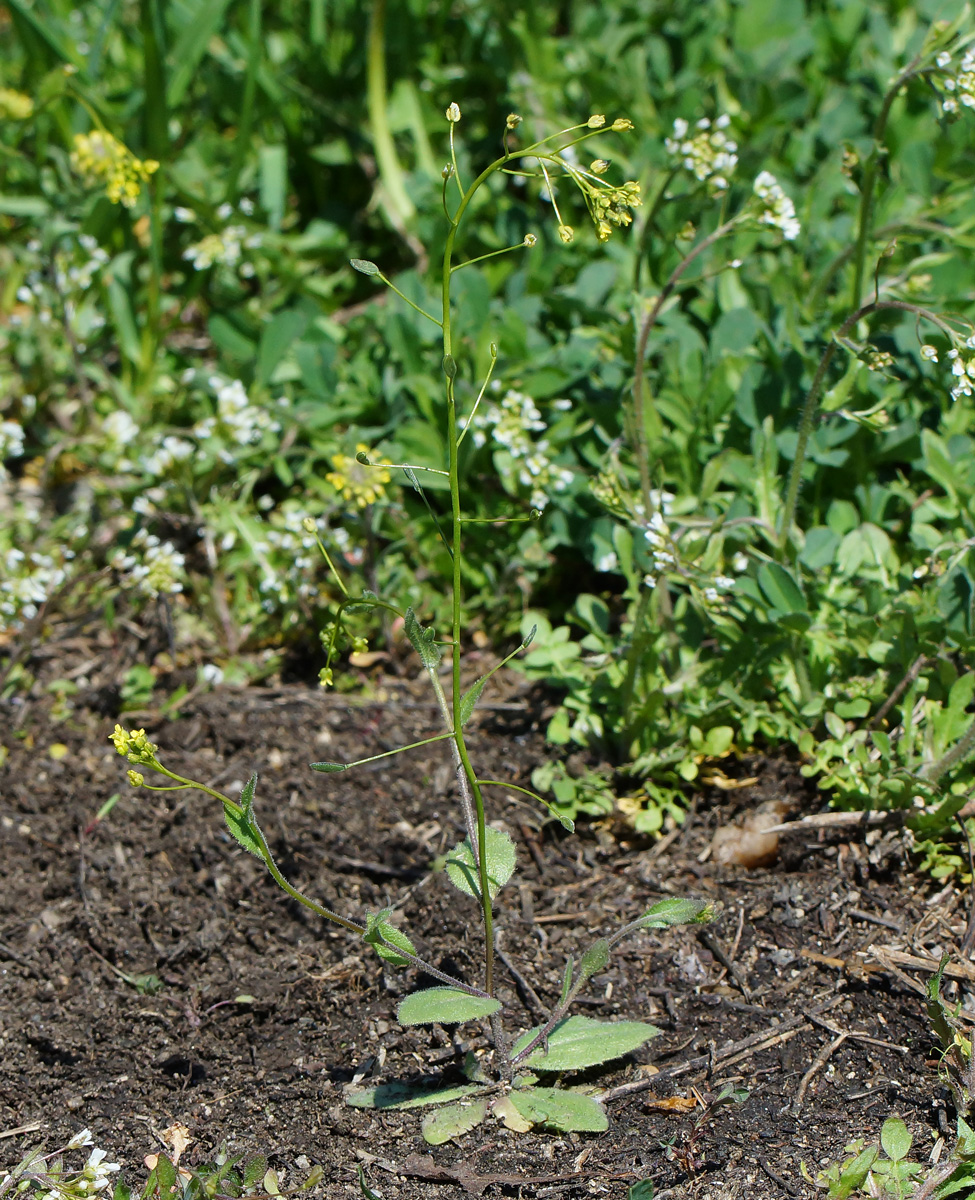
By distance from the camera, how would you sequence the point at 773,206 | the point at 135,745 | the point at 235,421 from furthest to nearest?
the point at 235,421 < the point at 773,206 < the point at 135,745

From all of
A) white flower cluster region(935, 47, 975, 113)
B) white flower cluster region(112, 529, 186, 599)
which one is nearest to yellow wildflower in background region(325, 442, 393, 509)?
white flower cluster region(112, 529, 186, 599)

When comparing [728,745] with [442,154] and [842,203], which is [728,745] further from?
[442,154]

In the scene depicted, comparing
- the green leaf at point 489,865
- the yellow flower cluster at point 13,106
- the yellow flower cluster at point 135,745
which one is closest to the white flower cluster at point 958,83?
the green leaf at point 489,865

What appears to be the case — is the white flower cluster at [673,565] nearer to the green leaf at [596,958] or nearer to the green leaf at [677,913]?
the green leaf at [677,913]

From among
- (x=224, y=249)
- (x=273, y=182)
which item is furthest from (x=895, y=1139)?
(x=273, y=182)

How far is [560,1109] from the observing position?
1848mm

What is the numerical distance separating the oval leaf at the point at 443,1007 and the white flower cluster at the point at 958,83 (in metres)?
1.95

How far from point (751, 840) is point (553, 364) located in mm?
1338

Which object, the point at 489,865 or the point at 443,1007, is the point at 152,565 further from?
the point at 443,1007

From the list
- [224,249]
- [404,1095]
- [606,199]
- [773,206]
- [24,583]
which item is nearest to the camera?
[606,199]

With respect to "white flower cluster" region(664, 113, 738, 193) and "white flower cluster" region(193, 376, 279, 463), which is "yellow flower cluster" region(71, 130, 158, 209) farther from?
"white flower cluster" region(664, 113, 738, 193)

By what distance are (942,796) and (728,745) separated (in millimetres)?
443

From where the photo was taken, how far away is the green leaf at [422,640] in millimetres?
1696

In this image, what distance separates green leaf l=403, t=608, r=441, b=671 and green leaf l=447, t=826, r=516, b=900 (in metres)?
0.35
